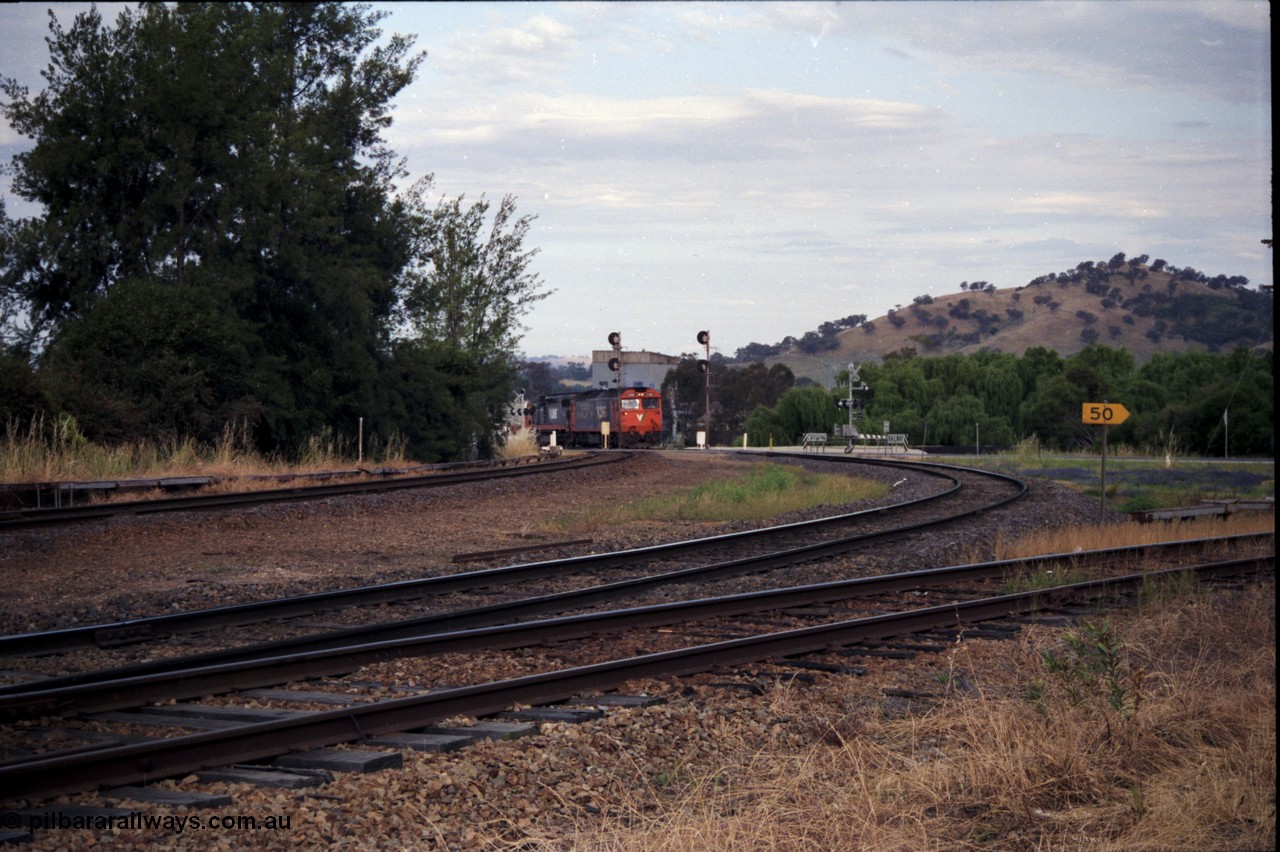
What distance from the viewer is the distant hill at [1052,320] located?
139500 millimetres

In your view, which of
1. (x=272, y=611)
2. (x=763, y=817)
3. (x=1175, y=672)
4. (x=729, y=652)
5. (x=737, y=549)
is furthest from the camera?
(x=737, y=549)

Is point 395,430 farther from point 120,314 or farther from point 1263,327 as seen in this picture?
point 1263,327

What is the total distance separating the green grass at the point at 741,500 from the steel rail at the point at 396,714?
388 inches

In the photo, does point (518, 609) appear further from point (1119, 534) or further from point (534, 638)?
point (1119, 534)

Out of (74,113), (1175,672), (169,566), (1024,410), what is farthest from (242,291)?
(1024,410)

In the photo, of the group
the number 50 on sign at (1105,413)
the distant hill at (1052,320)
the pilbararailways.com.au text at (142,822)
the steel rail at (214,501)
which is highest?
the distant hill at (1052,320)

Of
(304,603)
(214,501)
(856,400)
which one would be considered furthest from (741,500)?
(856,400)

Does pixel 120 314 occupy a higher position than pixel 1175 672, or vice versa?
pixel 120 314

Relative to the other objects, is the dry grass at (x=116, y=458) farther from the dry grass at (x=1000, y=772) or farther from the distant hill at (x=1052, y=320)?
the distant hill at (x=1052, y=320)

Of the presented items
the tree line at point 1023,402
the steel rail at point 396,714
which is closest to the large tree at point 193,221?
the steel rail at point 396,714

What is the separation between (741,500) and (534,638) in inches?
571

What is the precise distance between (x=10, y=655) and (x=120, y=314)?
2123cm

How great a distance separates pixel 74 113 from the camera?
31.1 m

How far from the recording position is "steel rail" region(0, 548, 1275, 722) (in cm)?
664
